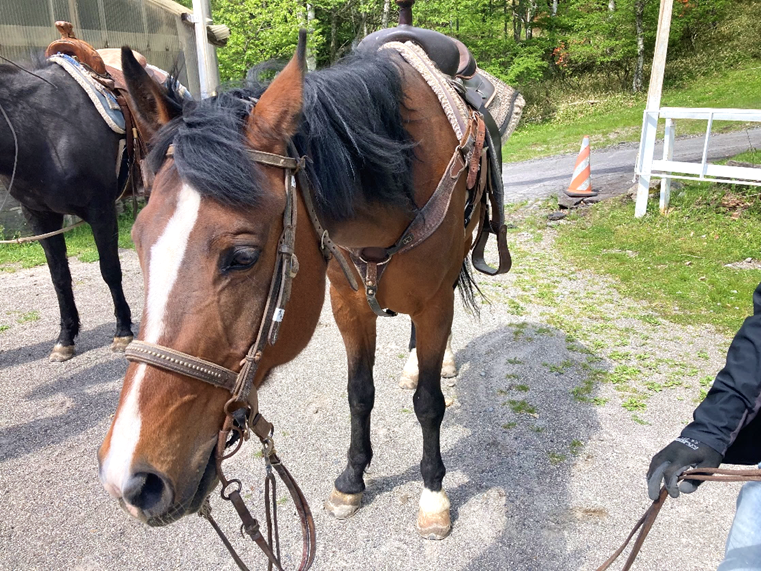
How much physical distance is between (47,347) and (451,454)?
347cm

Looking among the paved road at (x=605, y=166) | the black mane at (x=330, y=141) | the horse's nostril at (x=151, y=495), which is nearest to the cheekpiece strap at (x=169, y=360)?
the horse's nostril at (x=151, y=495)

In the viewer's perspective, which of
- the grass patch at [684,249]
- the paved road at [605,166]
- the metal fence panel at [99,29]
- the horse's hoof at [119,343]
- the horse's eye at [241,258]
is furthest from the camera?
the paved road at [605,166]

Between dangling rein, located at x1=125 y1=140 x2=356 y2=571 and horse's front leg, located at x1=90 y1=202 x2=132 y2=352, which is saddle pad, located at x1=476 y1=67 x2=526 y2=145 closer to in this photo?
dangling rein, located at x1=125 y1=140 x2=356 y2=571

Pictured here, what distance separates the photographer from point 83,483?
272 centimetres

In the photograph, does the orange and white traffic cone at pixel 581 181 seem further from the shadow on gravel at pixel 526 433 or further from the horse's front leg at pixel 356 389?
Result: the horse's front leg at pixel 356 389

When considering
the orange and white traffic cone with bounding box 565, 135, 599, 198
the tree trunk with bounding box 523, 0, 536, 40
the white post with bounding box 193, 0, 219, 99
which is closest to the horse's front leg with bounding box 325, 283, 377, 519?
the white post with bounding box 193, 0, 219, 99

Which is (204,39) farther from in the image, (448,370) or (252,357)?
(252,357)

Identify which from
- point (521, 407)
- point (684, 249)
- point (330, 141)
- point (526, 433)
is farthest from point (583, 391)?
point (684, 249)

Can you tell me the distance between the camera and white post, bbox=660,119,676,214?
6.50 meters

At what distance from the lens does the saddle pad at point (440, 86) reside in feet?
7.13

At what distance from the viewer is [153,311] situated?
1144mm

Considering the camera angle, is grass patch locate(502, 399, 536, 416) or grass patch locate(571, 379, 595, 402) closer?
grass patch locate(502, 399, 536, 416)

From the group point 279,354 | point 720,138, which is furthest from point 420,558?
point 720,138

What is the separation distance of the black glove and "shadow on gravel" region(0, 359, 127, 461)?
10.3ft
